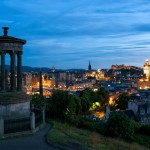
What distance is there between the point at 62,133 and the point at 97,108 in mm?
55243

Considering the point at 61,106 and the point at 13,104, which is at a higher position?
the point at 13,104

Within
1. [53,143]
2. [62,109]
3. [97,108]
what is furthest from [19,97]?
[97,108]

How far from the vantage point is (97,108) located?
265 ft

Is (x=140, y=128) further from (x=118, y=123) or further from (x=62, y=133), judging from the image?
(x=62, y=133)

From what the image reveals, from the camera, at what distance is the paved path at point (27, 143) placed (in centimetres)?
→ 2136

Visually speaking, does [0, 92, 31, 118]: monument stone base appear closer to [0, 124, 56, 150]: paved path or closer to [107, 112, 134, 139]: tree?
[0, 124, 56, 150]: paved path


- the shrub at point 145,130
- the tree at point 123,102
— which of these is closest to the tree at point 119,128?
the shrub at point 145,130

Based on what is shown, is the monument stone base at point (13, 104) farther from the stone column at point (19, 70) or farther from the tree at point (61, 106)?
the tree at point (61, 106)

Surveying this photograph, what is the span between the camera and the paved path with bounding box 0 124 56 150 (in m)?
21.4

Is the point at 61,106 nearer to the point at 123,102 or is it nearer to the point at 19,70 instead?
the point at 19,70

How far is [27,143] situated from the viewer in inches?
884

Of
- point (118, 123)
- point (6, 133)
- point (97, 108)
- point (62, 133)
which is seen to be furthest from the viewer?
point (97, 108)

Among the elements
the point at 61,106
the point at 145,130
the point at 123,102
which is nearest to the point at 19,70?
the point at 61,106

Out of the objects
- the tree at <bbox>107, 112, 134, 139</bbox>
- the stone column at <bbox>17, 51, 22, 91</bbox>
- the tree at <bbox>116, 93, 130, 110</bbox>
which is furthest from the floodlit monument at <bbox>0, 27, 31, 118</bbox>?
the tree at <bbox>116, 93, 130, 110</bbox>
